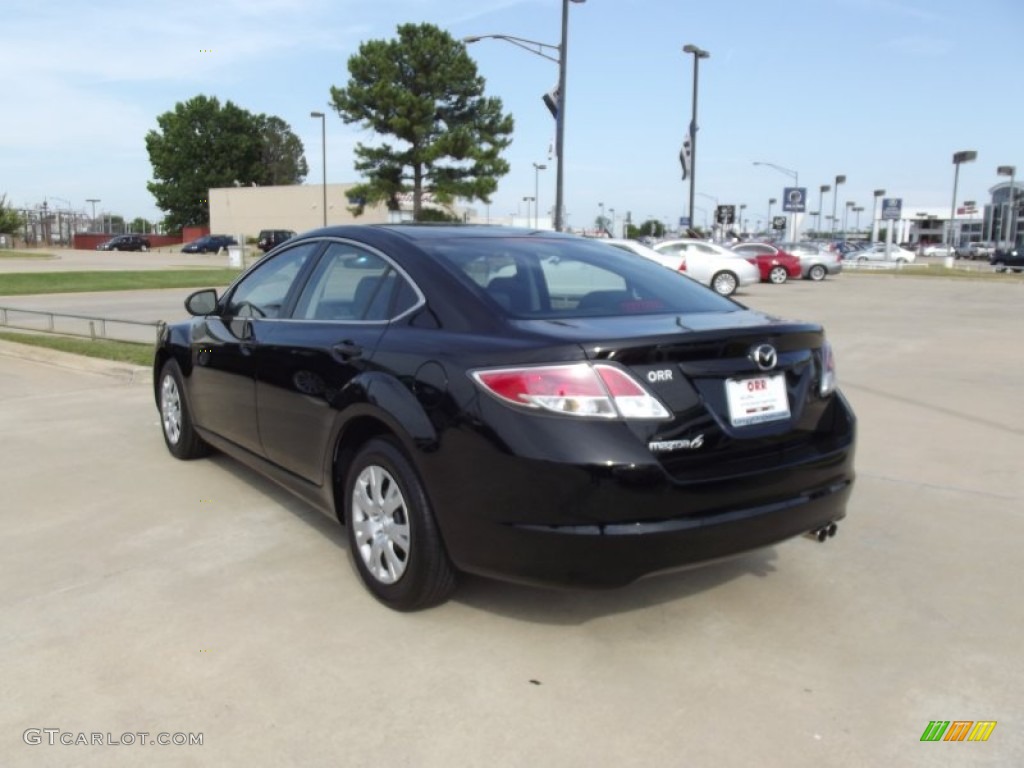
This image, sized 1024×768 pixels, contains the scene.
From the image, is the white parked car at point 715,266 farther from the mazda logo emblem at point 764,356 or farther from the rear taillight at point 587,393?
the rear taillight at point 587,393

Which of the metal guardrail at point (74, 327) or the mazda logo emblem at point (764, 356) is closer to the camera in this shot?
the mazda logo emblem at point (764, 356)

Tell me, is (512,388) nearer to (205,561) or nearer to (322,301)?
(322,301)

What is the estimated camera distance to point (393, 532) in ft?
11.2

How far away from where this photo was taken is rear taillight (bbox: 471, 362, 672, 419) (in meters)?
2.85

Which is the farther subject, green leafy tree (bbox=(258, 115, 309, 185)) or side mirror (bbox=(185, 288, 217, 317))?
green leafy tree (bbox=(258, 115, 309, 185))

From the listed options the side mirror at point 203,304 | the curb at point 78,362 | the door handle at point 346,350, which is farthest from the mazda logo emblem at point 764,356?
the curb at point 78,362

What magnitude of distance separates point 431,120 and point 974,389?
145ft

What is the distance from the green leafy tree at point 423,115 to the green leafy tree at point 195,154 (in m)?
42.4

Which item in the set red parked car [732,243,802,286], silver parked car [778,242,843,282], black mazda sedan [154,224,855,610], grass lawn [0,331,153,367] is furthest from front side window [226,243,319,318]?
silver parked car [778,242,843,282]

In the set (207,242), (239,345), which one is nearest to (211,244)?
(207,242)

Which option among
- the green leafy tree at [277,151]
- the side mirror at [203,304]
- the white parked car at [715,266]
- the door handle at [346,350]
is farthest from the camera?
the green leafy tree at [277,151]

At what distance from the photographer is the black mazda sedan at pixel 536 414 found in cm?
287

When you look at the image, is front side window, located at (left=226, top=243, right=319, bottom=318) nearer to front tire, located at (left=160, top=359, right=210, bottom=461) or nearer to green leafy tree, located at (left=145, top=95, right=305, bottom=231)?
front tire, located at (left=160, top=359, right=210, bottom=461)

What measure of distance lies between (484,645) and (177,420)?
10.8ft
